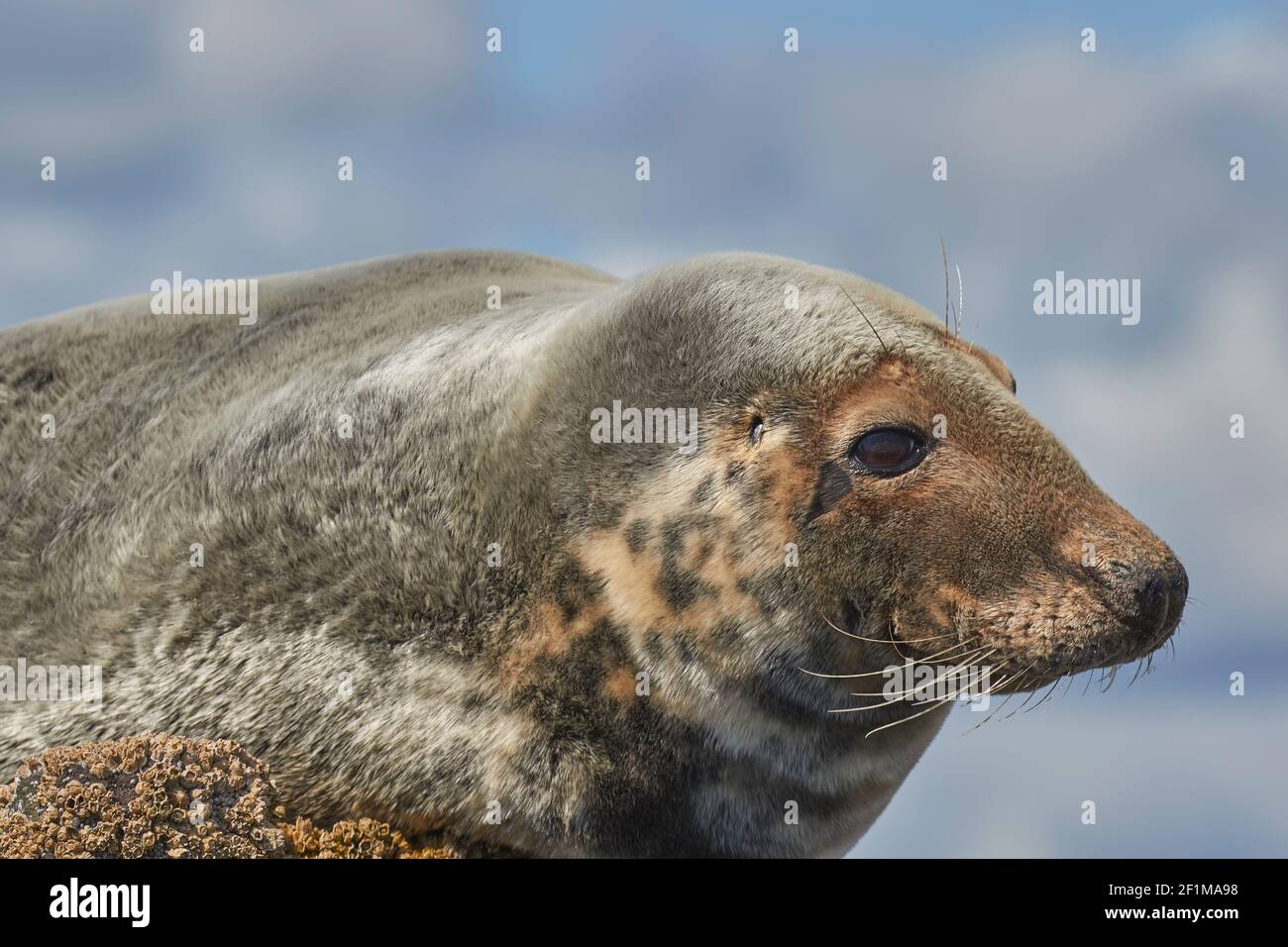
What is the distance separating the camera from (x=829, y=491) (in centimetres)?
828

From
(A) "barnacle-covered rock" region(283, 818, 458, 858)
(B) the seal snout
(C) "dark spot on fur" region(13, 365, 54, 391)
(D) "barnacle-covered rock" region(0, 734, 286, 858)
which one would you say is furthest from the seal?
(C) "dark spot on fur" region(13, 365, 54, 391)

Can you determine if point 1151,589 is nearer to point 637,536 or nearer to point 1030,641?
point 1030,641

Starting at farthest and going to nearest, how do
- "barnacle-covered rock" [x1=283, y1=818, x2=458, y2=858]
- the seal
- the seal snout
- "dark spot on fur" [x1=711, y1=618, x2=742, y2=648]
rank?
"barnacle-covered rock" [x1=283, y1=818, x2=458, y2=858]
"dark spot on fur" [x1=711, y1=618, x2=742, y2=648]
the seal
the seal snout

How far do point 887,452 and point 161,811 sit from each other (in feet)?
14.2

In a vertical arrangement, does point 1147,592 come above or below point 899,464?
below

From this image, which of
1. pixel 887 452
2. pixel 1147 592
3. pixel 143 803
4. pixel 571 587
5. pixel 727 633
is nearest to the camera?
pixel 1147 592

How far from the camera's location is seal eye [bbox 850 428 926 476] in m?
8.28

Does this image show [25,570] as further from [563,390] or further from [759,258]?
[759,258]

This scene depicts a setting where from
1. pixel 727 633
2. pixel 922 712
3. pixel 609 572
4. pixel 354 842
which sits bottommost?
pixel 354 842

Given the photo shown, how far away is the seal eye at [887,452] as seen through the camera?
27.2 ft

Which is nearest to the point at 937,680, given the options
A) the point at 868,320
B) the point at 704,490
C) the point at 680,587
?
the point at 680,587

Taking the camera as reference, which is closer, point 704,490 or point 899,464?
point 899,464

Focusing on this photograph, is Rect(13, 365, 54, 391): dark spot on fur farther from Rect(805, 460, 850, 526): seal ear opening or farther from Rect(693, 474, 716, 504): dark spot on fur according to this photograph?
Rect(805, 460, 850, 526): seal ear opening
